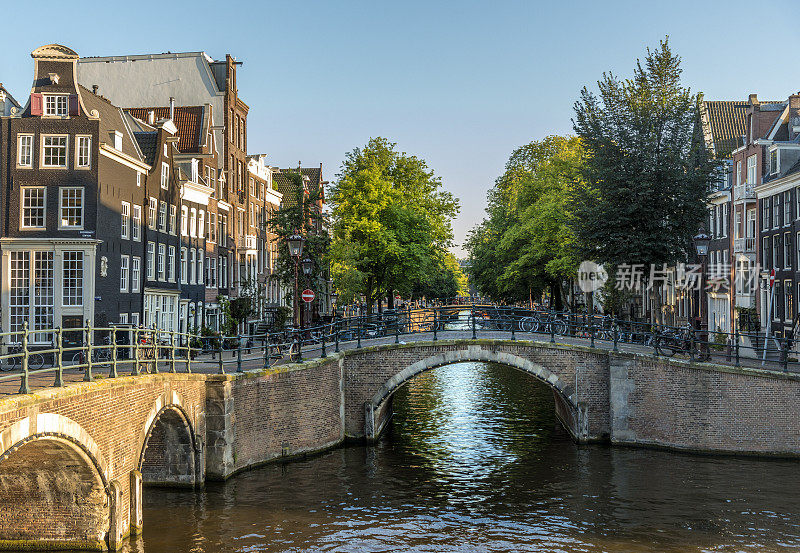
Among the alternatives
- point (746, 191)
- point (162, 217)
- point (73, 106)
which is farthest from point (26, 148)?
point (746, 191)

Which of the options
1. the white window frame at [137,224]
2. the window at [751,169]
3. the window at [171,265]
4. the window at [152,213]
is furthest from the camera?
the window at [751,169]

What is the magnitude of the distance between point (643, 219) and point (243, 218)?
93.8ft

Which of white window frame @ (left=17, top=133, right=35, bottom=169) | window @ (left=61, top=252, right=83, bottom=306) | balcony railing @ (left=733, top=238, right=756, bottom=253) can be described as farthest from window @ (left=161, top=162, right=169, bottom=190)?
balcony railing @ (left=733, top=238, right=756, bottom=253)

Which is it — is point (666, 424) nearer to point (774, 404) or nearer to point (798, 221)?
point (774, 404)

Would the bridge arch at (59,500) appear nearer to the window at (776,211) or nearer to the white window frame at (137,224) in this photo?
the white window frame at (137,224)

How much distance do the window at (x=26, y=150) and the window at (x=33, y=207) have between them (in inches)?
40.2

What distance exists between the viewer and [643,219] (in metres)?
30.9

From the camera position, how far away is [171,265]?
38.9 metres

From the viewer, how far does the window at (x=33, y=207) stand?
30.4 metres

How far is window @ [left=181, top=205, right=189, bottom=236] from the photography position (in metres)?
40.4

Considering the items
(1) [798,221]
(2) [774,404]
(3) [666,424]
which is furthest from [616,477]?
(1) [798,221]

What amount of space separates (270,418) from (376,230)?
82.1 feet

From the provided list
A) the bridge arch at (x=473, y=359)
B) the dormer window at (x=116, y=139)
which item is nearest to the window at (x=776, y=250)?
the bridge arch at (x=473, y=359)

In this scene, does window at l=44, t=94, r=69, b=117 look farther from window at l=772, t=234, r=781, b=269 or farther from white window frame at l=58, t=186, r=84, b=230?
window at l=772, t=234, r=781, b=269
